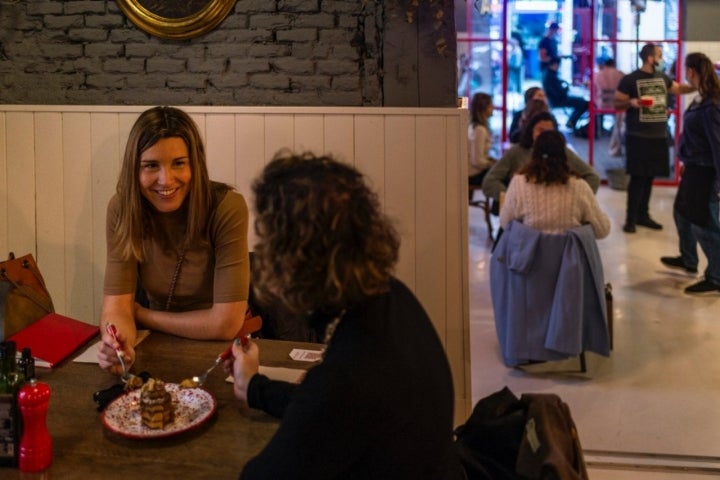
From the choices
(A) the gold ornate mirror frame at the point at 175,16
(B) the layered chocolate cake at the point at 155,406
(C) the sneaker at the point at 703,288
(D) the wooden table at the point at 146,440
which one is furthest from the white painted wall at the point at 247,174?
(C) the sneaker at the point at 703,288

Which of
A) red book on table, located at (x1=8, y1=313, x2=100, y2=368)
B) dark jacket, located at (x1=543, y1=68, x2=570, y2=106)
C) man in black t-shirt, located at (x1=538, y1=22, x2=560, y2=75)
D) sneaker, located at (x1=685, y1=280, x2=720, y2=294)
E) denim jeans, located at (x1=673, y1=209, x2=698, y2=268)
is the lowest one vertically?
sneaker, located at (x1=685, y1=280, x2=720, y2=294)

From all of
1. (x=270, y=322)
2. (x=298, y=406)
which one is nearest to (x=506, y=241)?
(x=270, y=322)

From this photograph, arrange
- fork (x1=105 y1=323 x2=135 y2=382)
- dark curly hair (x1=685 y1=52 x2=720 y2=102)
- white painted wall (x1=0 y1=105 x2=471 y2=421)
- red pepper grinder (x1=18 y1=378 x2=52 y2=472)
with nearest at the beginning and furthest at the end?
1. red pepper grinder (x1=18 y1=378 x2=52 y2=472)
2. fork (x1=105 y1=323 x2=135 y2=382)
3. white painted wall (x1=0 y1=105 x2=471 y2=421)
4. dark curly hair (x1=685 y1=52 x2=720 y2=102)

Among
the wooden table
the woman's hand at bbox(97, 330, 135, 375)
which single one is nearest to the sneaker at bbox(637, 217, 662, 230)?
the wooden table

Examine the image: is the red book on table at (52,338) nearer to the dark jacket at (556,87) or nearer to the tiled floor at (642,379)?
the tiled floor at (642,379)

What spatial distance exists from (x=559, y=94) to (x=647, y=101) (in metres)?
3.08

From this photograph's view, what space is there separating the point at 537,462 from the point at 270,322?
1529 millimetres

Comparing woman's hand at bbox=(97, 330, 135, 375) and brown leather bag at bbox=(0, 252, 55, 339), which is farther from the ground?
brown leather bag at bbox=(0, 252, 55, 339)

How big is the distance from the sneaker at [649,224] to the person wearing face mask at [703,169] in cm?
177

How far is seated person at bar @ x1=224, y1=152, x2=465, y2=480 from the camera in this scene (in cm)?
158

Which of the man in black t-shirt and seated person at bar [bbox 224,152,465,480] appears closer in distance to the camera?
seated person at bar [bbox 224,152,465,480]

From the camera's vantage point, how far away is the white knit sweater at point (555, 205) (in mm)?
4797

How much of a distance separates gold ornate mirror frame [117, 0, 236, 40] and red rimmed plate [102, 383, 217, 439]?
2139 mm

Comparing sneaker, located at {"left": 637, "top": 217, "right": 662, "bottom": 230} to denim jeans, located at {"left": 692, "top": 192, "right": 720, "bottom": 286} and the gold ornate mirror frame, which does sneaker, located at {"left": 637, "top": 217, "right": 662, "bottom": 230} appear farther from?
the gold ornate mirror frame
